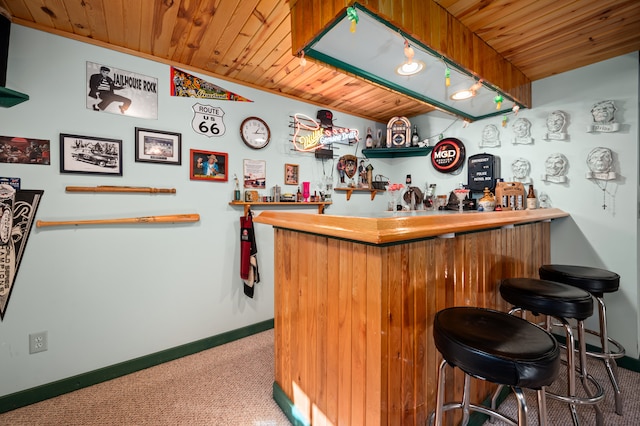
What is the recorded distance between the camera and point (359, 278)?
46.7 inches

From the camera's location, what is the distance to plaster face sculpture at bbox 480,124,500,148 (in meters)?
2.86

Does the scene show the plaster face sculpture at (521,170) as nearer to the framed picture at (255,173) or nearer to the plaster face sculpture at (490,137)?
the plaster face sculpture at (490,137)

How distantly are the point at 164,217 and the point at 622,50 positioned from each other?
12.7 feet

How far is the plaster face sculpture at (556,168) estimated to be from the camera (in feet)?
7.98

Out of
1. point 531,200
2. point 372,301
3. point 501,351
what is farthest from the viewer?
point 531,200

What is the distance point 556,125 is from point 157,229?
362cm

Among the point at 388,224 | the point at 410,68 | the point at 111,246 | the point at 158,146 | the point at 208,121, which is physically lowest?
the point at 111,246

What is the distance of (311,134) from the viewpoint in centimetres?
295

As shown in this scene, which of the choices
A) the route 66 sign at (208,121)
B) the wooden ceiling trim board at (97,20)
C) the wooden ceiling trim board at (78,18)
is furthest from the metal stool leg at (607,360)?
the wooden ceiling trim board at (78,18)

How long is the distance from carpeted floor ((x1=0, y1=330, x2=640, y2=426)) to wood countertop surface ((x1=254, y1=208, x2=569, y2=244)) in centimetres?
124

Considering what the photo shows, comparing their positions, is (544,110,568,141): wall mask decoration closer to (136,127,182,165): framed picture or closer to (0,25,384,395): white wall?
(0,25,384,395): white wall

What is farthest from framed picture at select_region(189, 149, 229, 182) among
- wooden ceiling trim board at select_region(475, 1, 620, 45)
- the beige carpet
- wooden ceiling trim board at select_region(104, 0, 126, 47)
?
wooden ceiling trim board at select_region(475, 1, 620, 45)

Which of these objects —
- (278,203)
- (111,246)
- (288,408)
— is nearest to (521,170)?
(278,203)

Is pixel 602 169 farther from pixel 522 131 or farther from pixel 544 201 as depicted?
pixel 522 131
